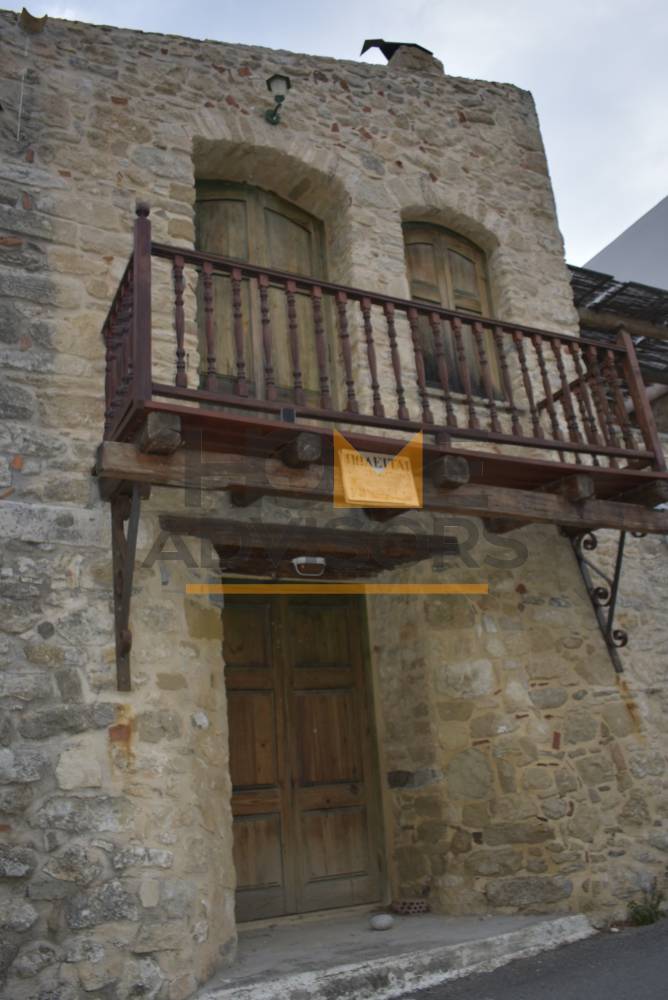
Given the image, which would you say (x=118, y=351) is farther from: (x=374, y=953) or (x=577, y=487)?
(x=374, y=953)

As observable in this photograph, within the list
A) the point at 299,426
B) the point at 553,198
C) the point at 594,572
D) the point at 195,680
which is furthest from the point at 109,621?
the point at 553,198

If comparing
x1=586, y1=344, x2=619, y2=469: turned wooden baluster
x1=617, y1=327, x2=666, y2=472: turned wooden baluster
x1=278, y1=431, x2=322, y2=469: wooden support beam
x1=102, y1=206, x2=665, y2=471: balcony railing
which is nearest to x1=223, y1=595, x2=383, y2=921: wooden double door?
x1=102, y1=206, x2=665, y2=471: balcony railing

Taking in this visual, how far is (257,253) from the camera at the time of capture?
20.1ft

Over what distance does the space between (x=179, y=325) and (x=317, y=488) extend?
41.6 inches

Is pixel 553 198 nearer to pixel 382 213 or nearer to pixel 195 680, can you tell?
pixel 382 213

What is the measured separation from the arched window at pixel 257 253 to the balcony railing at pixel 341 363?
0.02m

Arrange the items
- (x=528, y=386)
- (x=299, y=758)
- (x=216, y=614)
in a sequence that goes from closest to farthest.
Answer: (x=216, y=614), (x=528, y=386), (x=299, y=758)

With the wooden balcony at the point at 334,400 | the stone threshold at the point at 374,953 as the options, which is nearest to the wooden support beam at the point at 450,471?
the wooden balcony at the point at 334,400

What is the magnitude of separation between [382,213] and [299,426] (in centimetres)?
300

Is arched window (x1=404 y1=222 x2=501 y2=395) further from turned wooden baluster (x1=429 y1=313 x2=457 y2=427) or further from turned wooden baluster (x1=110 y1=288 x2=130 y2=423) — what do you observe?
turned wooden baluster (x1=110 y1=288 x2=130 y2=423)

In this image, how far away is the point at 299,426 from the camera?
13.5ft

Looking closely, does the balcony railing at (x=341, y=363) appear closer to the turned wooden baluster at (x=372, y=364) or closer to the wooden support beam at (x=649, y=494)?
the turned wooden baluster at (x=372, y=364)

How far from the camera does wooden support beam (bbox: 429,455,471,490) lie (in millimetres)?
4570

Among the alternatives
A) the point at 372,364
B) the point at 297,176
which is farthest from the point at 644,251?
the point at 372,364
